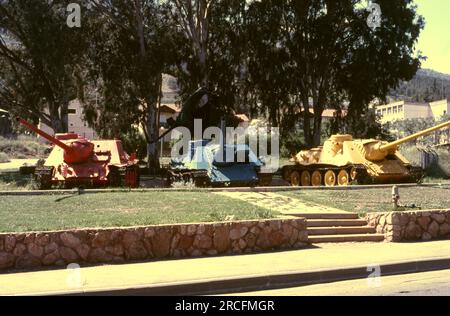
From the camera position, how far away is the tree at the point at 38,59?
29.6m

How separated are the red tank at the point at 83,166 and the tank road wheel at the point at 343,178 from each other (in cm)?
762

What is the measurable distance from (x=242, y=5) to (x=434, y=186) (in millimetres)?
18193

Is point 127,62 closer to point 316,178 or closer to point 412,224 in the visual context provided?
point 316,178

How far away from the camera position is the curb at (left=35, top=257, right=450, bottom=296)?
850 centimetres

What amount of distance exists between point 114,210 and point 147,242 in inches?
88.2

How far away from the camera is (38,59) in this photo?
3038 cm

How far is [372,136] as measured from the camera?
38719mm

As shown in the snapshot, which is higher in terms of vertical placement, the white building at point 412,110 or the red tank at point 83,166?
the white building at point 412,110

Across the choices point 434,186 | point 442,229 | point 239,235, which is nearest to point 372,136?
point 434,186

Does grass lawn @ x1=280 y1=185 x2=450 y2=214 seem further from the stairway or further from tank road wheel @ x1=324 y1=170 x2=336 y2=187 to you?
tank road wheel @ x1=324 y1=170 x2=336 y2=187

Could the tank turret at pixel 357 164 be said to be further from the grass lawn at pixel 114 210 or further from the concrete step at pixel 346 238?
the concrete step at pixel 346 238

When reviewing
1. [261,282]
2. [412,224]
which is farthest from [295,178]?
[261,282]

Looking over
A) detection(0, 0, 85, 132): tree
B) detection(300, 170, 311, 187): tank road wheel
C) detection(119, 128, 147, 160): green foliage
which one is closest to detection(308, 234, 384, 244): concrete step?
detection(300, 170, 311, 187): tank road wheel

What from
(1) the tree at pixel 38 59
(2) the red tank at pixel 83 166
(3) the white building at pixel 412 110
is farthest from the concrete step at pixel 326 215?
(3) the white building at pixel 412 110
